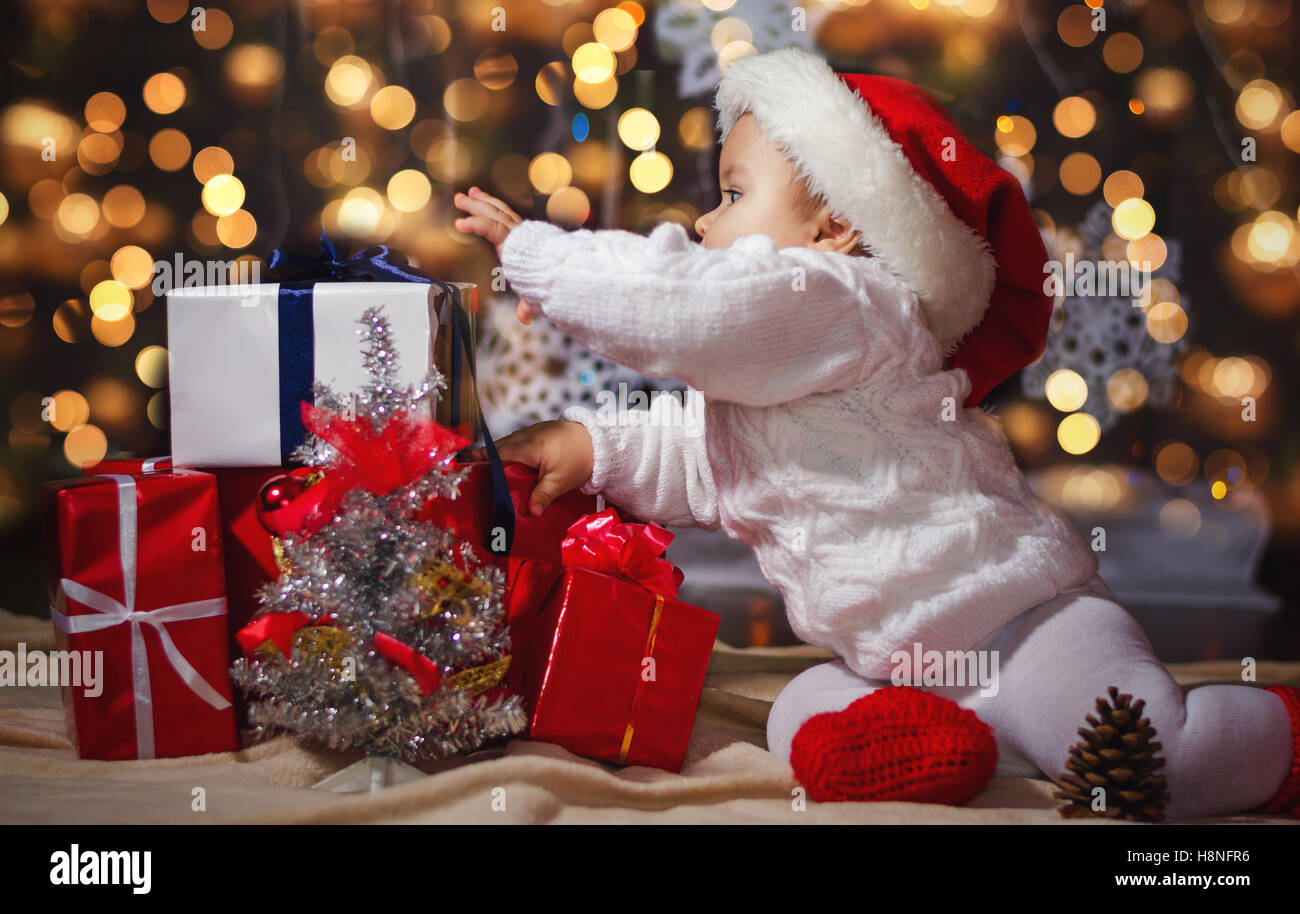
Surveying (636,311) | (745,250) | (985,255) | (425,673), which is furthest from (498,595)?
(985,255)

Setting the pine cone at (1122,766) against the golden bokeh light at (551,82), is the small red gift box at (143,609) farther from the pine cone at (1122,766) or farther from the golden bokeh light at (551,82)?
the golden bokeh light at (551,82)

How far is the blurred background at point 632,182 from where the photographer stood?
79.8 inches

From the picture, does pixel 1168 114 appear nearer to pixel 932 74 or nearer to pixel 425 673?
pixel 932 74

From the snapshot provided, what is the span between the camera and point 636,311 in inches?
38.3

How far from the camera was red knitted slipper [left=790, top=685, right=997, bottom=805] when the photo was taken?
0.93 metres

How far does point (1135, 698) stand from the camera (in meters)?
0.96

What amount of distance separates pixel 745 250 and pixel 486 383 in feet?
3.71

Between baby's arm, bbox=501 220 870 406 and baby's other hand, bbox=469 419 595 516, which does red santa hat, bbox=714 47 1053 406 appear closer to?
baby's arm, bbox=501 220 870 406

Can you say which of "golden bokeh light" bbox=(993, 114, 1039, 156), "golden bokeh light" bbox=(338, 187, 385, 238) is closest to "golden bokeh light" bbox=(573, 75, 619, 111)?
"golden bokeh light" bbox=(338, 187, 385, 238)

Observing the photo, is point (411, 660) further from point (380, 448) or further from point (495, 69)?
point (495, 69)

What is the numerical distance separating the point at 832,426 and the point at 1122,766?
421 millimetres

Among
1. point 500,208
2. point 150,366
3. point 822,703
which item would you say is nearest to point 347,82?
point 150,366

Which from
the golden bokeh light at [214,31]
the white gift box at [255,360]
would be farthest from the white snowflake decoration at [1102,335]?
the golden bokeh light at [214,31]

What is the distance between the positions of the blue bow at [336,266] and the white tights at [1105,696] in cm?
71
